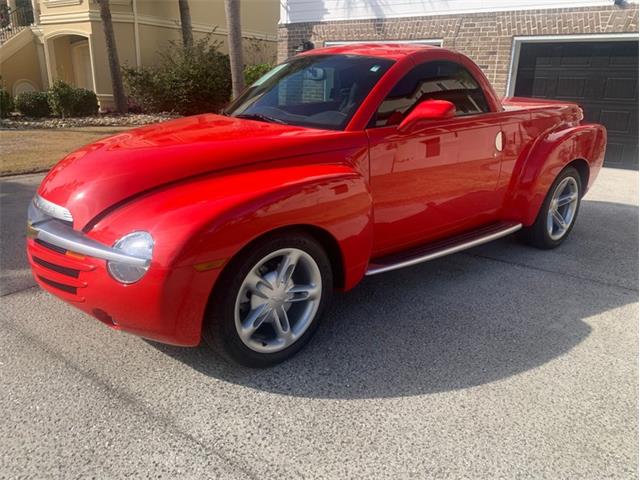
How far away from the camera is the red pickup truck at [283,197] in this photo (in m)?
2.53

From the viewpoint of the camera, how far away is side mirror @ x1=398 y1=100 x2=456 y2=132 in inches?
136

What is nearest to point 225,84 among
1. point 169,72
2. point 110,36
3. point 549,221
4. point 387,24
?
point 169,72

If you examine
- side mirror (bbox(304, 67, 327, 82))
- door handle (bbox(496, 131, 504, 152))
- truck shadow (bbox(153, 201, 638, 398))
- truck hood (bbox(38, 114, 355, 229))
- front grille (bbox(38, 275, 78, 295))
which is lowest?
truck shadow (bbox(153, 201, 638, 398))

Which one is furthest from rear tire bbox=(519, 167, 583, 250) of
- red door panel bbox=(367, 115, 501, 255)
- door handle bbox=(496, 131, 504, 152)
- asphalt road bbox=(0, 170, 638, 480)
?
asphalt road bbox=(0, 170, 638, 480)

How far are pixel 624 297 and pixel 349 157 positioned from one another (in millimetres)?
2532

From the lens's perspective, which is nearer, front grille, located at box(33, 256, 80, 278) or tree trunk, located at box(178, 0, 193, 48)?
front grille, located at box(33, 256, 80, 278)

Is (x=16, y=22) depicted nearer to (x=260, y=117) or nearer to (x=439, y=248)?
(x=260, y=117)

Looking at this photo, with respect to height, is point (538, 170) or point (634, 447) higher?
point (538, 170)

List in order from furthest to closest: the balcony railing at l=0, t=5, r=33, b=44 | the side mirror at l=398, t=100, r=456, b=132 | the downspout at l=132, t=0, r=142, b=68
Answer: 1. the balcony railing at l=0, t=5, r=33, b=44
2. the downspout at l=132, t=0, r=142, b=68
3. the side mirror at l=398, t=100, r=456, b=132

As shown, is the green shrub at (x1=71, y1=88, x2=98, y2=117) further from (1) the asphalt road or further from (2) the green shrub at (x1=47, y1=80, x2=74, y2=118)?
(1) the asphalt road

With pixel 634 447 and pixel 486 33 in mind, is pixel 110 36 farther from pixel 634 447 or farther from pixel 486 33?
pixel 634 447

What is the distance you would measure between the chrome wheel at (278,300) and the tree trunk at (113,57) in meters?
15.5

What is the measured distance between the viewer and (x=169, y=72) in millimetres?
16875

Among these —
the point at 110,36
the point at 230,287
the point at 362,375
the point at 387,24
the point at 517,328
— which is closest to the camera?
the point at 230,287
